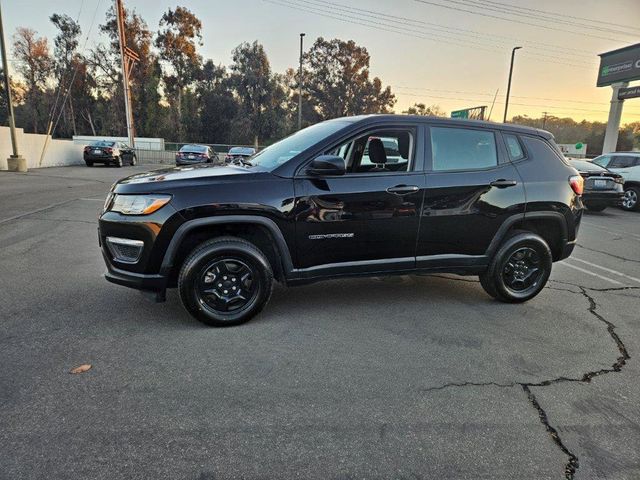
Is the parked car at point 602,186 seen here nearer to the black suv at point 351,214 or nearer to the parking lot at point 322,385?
the parking lot at point 322,385

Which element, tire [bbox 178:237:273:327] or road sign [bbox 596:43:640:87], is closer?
tire [bbox 178:237:273:327]

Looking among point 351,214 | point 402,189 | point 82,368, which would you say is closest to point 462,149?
point 402,189

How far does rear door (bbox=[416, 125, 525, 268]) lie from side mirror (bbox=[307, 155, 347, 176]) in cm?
97

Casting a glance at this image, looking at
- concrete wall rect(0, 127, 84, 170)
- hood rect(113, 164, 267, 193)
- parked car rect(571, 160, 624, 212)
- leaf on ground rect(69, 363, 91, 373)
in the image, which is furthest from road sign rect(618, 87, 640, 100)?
concrete wall rect(0, 127, 84, 170)

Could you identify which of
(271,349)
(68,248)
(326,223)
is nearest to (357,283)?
(326,223)

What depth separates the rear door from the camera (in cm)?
420

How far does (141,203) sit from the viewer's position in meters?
3.54

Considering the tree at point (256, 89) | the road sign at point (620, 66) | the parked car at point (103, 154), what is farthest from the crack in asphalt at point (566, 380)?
the tree at point (256, 89)

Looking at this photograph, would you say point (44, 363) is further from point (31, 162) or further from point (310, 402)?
point (31, 162)

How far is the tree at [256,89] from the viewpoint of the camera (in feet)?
164

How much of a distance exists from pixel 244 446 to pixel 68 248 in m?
5.27

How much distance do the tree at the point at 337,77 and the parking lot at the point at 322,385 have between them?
57652 millimetres

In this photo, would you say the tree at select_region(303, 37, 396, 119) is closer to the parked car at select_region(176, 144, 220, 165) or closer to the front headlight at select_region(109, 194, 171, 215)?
the parked car at select_region(176, 144, 220, 165)

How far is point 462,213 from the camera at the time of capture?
428 cm
